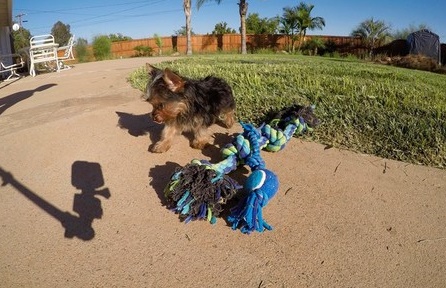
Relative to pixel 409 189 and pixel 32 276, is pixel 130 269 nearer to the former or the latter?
pixel 32 276

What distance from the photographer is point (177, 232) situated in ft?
8.70

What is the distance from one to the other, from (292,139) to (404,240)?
6.00ft

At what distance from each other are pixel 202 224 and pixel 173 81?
176 cm

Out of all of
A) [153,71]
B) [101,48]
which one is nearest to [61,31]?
[101,48]

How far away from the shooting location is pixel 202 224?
2.71 meters

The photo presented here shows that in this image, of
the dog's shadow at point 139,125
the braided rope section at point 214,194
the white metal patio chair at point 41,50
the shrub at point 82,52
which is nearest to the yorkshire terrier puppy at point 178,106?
the dog's shadow at point 139,125

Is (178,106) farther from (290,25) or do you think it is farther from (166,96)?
(290,25)

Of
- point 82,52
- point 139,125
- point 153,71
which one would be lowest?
point 139,125

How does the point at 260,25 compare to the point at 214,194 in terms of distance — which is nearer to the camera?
the point at 214,194

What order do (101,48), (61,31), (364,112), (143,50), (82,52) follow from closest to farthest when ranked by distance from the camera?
1. (364,112)
2. (82,52)
3. (101,48)
4. (143,50)
5. (61,31)

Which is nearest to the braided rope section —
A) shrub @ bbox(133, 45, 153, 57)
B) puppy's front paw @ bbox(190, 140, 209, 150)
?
puppy's front paw @ bbox(190, 140, 209, 150)

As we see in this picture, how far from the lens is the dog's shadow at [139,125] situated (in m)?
4.35

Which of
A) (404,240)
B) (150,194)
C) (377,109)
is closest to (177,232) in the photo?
(150,194)

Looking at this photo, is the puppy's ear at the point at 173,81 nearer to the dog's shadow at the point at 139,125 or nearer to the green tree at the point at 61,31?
the dog's shadow at the point at 139,125
